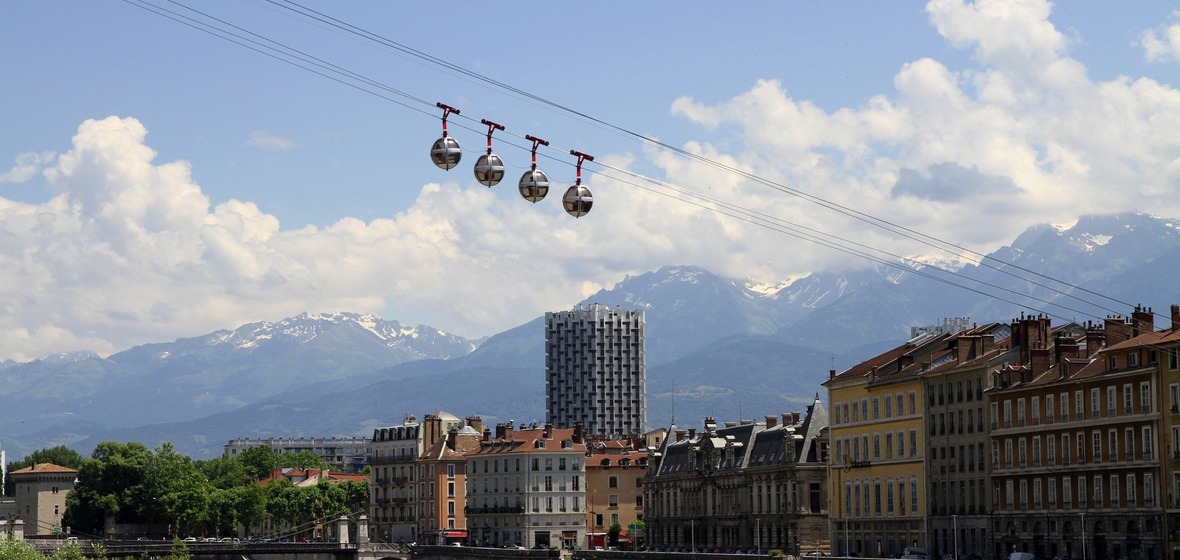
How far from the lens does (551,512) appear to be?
577ft

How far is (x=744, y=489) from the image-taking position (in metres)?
143

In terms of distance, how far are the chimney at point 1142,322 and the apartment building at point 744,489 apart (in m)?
30.9

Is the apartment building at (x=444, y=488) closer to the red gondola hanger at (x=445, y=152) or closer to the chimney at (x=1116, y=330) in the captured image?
the chimney at (x=1116, y=330)

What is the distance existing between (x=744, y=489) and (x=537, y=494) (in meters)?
38.1

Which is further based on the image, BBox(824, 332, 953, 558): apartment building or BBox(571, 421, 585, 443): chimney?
BBox(571, 421, 585, 443): chimney

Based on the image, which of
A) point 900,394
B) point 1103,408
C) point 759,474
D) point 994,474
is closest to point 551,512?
point 759,474

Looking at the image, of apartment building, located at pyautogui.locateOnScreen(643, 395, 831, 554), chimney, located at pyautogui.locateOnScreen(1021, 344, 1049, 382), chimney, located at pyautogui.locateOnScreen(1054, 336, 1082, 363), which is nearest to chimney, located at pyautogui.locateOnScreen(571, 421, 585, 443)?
apartment building, located at pyautogui.locateOnScreen(643, 395, 831, 554)

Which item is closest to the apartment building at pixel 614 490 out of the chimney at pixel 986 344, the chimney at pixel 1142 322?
the chimney at pixel 986 344

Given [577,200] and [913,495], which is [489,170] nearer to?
[577,200]

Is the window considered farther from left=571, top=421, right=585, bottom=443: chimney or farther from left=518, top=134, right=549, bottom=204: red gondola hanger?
left=571, top=421, right=585, bottom=443: chimney

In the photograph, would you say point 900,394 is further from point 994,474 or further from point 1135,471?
point 1135,471

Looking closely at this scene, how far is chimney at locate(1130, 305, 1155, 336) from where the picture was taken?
10481 centimetres

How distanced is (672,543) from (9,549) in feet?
229

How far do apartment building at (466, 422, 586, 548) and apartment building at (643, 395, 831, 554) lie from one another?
1412cm
